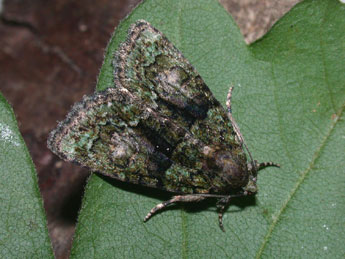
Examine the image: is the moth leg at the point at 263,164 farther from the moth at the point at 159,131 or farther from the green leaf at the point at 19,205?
the green leaf at the point at 19,205

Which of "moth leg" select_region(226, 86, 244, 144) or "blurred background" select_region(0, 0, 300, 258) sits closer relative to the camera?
"moth leg" select_region(226, 86, 244, 144)

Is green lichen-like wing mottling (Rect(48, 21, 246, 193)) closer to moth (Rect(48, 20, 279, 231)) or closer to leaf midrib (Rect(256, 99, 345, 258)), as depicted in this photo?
moth (Rect(48, 20, 279, 231))

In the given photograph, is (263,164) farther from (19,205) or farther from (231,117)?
(19,205)

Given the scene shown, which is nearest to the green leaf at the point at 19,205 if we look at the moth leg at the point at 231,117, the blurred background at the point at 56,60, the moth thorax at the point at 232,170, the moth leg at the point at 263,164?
the blurred background at the point at 56,60

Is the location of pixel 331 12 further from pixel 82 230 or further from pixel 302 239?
pixel 82 230

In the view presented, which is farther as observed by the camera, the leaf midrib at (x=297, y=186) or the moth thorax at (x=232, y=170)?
the moth thorax at (x=232, y=170)

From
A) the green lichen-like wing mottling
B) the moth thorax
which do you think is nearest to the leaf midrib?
the moth thorax
